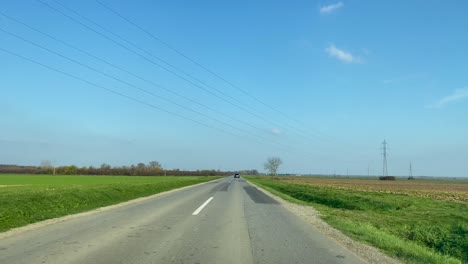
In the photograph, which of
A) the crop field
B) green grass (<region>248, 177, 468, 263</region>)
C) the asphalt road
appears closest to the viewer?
the asphalt road

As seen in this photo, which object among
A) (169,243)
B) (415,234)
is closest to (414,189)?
(415,234)

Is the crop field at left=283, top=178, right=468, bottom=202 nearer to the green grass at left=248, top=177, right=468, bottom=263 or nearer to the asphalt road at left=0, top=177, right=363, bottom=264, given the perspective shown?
the green grass at left=248, top=177, right=468, bottom=263

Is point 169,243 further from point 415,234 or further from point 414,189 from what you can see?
point 414,189

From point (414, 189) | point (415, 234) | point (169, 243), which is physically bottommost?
point (415, 234)

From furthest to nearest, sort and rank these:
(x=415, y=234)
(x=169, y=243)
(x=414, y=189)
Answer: (x=414, y=189), (x=415, y=234), (x=169, y=243)

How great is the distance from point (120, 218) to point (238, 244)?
276 inches

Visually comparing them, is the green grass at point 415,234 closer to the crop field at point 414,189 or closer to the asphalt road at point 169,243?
the asphalt road at point 169,243

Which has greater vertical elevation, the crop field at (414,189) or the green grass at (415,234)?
the crop field at (414,189)

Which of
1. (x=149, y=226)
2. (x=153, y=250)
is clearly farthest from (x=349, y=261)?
(x=149, y=226)

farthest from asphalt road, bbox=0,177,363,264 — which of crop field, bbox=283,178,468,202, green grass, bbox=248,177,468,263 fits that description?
crop field, bbox=283,178,468,202

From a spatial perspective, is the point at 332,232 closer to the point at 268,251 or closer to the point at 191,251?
the point at 268,251

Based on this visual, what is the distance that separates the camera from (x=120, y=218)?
51.7 ft

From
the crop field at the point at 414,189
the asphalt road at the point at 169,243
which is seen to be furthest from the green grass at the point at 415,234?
the crop field at the point at 414,189

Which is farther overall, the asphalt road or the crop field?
the crop field
